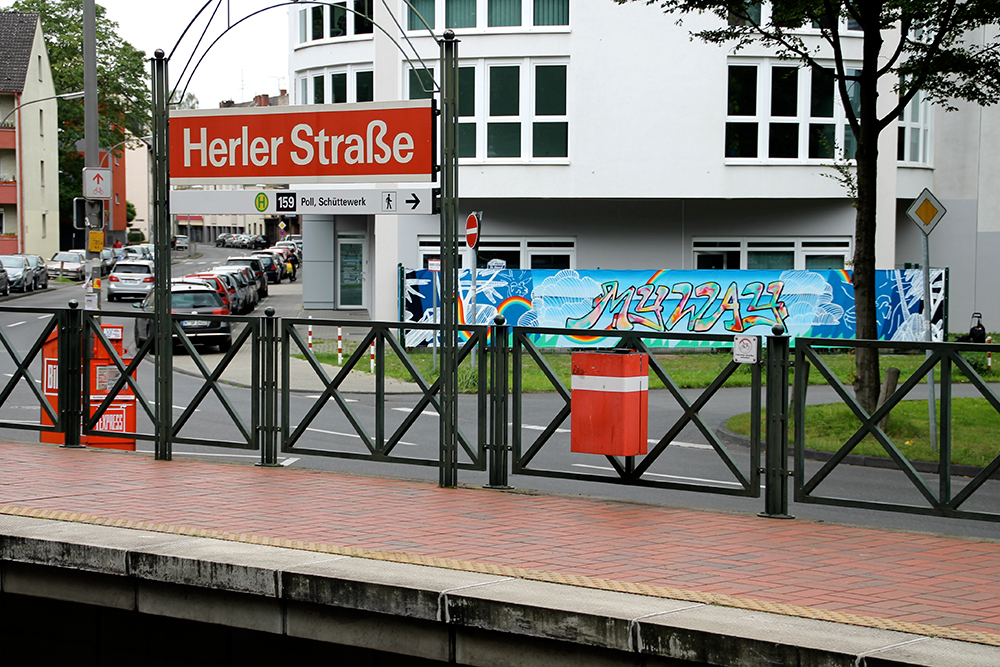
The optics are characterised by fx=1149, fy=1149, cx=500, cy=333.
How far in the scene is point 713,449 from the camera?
7980 mm

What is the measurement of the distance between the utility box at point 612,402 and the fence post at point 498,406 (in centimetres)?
59

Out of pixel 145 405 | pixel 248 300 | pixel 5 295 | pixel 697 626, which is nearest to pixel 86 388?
pixel 145 405

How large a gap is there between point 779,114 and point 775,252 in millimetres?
3981

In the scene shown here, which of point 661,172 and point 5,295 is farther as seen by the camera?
point 5,295

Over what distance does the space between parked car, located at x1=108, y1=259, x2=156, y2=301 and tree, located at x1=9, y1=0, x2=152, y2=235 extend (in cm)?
2578

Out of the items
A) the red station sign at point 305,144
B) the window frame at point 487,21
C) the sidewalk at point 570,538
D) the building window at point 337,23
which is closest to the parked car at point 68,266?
the building window at point 337,23

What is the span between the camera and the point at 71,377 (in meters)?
10.6

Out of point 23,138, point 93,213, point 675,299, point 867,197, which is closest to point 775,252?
point 675,299

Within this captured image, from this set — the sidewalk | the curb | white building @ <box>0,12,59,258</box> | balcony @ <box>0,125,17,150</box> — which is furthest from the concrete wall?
balcony @ <box>0,125,17,150</box>

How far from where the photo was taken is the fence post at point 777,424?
7637 millimetres

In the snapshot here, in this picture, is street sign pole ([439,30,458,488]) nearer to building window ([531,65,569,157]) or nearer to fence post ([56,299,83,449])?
fence post ([56,299,83,449])

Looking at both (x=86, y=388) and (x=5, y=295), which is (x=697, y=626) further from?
(x=5, y=295)

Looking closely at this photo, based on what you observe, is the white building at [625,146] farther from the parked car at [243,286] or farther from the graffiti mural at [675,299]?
the parked car at [243,286]

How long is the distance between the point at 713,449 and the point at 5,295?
45493 millimetres
